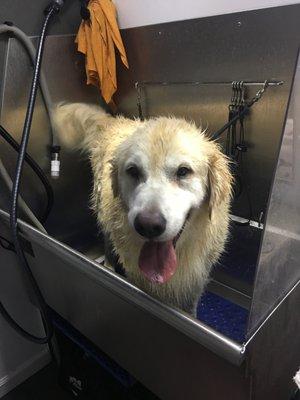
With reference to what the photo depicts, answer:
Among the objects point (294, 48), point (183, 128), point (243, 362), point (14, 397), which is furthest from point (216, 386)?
point (14, 397)

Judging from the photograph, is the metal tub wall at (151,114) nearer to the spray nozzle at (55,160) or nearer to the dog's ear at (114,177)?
the spray nozzle at (55,160)

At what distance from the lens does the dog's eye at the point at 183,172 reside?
0.90 meters

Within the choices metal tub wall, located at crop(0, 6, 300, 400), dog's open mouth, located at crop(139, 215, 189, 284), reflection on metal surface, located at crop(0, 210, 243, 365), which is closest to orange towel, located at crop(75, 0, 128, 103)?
metal tub wall, located at crop(0, 6, 300, 400)

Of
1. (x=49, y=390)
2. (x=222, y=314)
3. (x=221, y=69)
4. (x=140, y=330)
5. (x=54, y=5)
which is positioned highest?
(x=54, y=5)

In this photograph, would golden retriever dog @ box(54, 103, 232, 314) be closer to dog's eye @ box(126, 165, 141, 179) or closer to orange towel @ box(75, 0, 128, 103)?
dog's eye @ box(126, 165, 141, 179)

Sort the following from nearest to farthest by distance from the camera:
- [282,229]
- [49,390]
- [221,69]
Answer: [282,229] < [221,69] < [49,390]

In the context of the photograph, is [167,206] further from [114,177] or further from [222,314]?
[222,314]

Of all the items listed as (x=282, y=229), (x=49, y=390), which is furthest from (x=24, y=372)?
(x=282, y=229)

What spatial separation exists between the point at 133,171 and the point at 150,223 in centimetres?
20

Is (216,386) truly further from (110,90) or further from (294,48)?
(110,90)

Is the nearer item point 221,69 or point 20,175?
point 20,175

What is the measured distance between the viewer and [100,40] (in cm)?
134

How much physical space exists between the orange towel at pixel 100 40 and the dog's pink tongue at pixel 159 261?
79 cm

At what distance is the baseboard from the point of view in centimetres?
158
